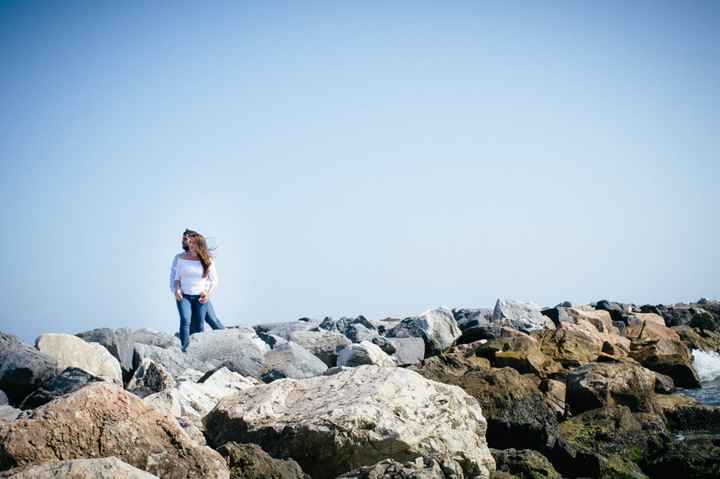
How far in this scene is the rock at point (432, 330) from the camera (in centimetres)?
1191

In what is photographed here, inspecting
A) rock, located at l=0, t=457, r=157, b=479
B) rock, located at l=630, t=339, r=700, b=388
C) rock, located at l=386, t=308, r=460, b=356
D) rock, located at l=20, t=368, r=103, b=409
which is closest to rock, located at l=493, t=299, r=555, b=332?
rock, located at l=386, t=308, r=460, b=356

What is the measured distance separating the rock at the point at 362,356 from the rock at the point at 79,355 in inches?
114

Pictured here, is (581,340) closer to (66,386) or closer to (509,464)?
(509,464)

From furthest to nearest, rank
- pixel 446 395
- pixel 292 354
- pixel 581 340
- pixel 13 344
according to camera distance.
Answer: pixel 581 340 < pixel 292 354 < pixel 13 344 < pixel 446 395

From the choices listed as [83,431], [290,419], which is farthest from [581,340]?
[83,431]

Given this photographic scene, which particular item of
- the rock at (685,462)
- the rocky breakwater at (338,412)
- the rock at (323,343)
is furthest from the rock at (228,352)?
the rock at (685,462)

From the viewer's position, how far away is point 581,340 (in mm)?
11617

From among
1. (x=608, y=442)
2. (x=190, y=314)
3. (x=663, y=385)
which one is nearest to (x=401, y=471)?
(x=608, y=442)

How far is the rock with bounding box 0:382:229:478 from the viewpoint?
3.90 meters

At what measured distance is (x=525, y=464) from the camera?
5.20m

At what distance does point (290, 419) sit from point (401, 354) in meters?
5.60

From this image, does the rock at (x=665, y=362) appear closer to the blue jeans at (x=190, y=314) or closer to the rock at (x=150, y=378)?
the blue jeans at (x=190, y=314)

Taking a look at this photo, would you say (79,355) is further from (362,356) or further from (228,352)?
(362,356)

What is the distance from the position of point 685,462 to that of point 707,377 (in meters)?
7.27
